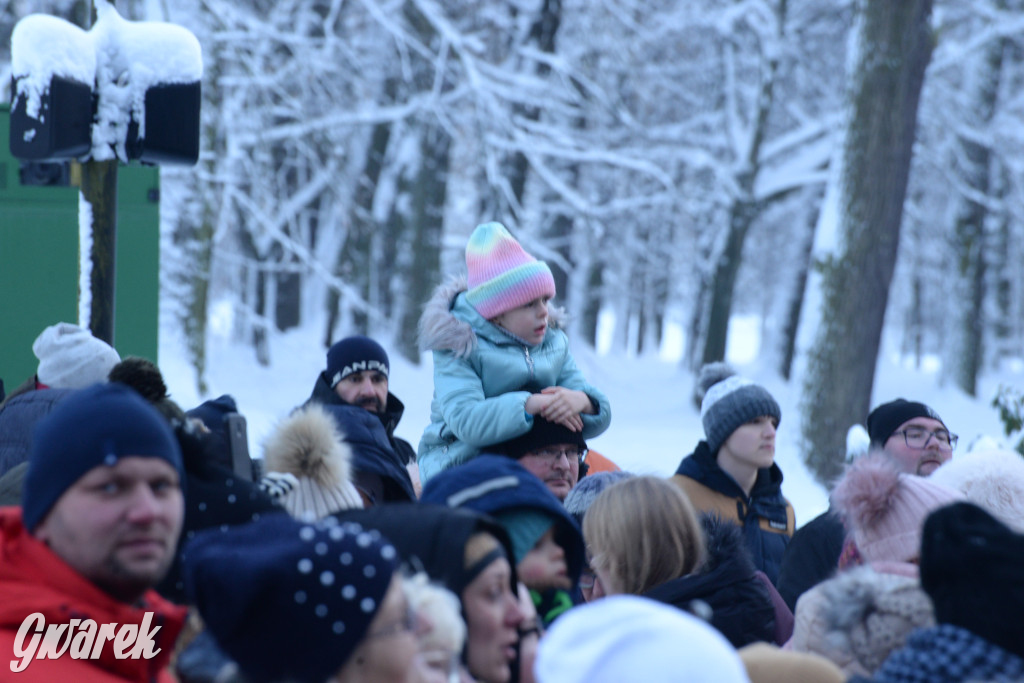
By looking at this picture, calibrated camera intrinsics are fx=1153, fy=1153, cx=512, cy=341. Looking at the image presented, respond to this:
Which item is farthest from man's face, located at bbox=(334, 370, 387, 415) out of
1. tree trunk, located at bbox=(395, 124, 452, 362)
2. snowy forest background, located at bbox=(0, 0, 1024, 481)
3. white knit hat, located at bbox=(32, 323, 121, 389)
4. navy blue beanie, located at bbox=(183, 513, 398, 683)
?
tree trunk, located at bbox=(395, 124, 452, 362)

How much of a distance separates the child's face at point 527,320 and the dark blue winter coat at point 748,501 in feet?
3.50

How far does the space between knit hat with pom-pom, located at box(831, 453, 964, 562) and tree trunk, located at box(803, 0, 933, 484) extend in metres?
7.42

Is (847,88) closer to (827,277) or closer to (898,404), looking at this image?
(827,277)

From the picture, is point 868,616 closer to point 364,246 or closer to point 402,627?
point 402,627

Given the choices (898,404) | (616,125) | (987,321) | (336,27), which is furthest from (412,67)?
(987,321)

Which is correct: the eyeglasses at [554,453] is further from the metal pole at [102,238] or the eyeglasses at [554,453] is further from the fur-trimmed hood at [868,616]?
the metal pole at [102,238]

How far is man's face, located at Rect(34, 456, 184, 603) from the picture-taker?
Result: 7.68ft

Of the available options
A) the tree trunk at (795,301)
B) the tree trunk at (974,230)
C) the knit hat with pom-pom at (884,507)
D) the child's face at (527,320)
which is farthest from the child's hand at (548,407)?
the tree trunk at (795,301)

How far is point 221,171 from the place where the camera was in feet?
48.2

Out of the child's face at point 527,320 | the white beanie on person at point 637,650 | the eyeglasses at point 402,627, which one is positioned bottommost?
the eyeglasses at point 402,627

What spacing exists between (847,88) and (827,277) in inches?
71.1

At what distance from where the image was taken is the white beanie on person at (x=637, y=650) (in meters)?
1.89

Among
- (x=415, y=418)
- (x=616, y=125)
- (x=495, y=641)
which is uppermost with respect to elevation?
(x=616, y=125)

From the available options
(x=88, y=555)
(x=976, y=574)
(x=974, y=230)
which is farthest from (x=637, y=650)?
(x=974, y=230)
